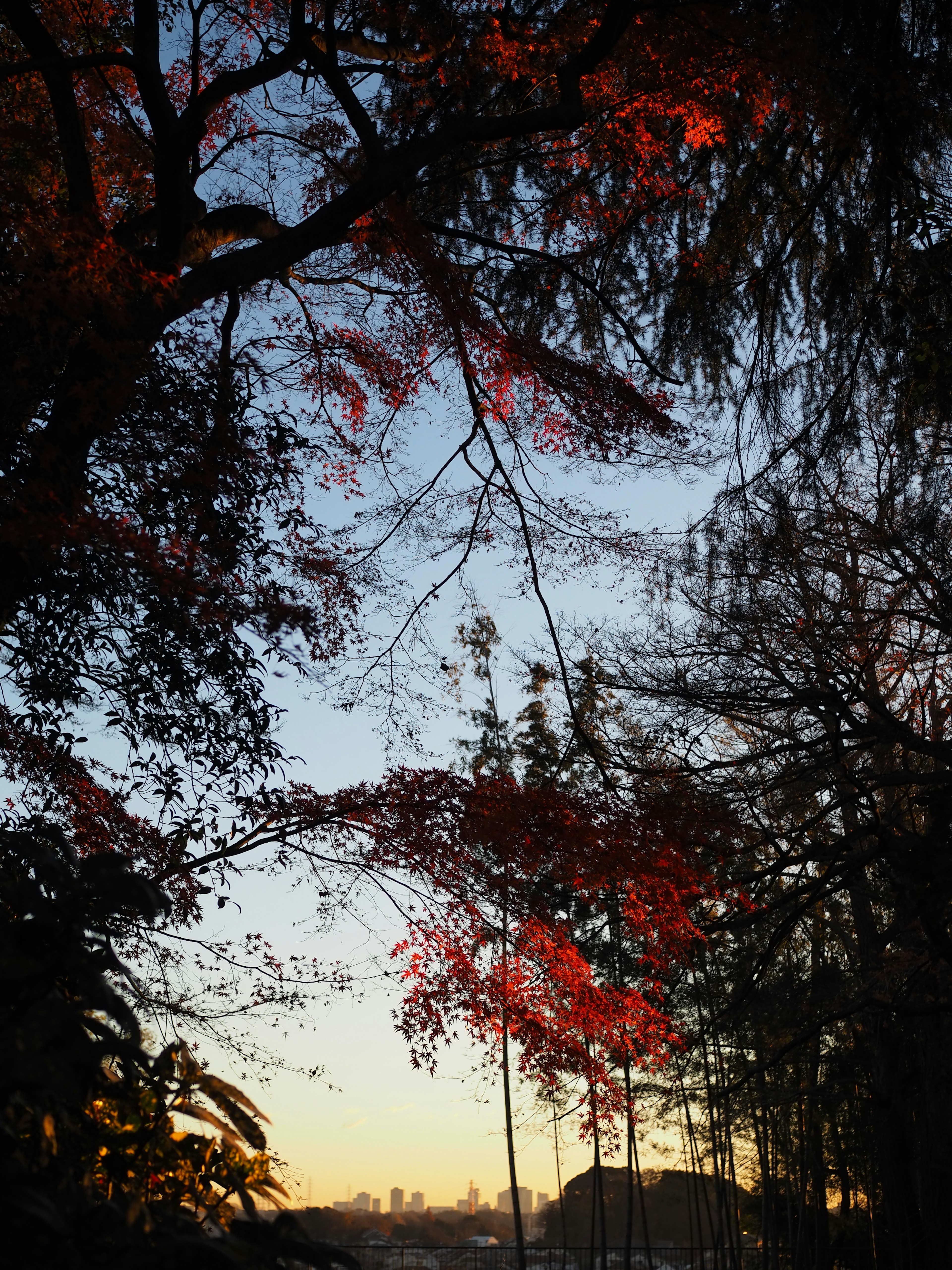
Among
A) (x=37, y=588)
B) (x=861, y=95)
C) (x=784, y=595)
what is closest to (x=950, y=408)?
(x=861, y=95)

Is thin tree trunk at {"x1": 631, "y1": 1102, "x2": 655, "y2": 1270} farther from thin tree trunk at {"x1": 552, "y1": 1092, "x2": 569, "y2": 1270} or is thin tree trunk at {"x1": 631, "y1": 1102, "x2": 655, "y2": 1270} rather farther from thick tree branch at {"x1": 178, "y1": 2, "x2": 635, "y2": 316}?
thick tree branch at {"x1": 178, "y1": 2, "x2": 635, "y2": 316}

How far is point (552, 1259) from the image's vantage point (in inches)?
733

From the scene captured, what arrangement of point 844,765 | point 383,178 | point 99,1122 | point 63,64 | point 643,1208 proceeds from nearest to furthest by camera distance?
1. point 99,1122
2. point 63,64
3. point 383,178
4. point 844,765
5. point 643,1208

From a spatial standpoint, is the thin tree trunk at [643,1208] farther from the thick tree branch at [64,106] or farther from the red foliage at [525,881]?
the thick tree branch at [64,106]

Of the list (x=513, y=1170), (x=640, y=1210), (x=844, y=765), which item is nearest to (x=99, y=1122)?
(x=844, y=765)

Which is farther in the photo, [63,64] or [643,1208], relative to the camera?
[643,1208]

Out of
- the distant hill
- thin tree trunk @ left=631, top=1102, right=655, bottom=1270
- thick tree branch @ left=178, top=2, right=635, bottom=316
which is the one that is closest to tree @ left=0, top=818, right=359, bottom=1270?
thick tree branch @ left=178, top=2, right=635, bottom=316

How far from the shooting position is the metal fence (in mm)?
15375

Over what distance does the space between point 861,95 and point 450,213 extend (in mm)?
2774

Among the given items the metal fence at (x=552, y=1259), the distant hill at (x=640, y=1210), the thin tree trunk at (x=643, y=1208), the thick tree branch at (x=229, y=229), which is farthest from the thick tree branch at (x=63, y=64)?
the distant hill at (x=640, y=1210)

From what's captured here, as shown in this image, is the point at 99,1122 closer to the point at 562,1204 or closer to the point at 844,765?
the point at 844,765

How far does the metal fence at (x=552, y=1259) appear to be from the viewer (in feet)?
50.4

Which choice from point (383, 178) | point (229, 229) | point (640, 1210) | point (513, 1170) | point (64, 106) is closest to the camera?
point (64, 106)

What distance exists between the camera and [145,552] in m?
3.82
